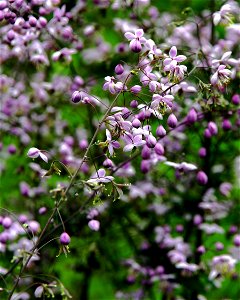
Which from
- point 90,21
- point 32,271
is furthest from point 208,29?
point 32,271

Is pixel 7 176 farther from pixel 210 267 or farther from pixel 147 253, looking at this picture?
pixel 210 267

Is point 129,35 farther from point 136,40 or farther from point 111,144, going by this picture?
point 111,144

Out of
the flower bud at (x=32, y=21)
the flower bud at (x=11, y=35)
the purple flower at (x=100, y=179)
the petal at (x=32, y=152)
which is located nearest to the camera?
the purple flower at (x=100, y=179)

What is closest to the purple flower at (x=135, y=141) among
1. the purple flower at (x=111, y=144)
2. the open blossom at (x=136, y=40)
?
the purple flower at (x=111, y=144)

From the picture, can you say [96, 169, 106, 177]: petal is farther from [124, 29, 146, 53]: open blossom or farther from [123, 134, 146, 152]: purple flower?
[124, 29, 146, 53]: open blossom

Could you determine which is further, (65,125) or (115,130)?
(65,125)

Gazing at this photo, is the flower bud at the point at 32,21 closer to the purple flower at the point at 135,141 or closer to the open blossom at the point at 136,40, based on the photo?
the open blossom at the point at 136,40

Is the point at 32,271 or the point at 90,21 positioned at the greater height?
the point at 90,21

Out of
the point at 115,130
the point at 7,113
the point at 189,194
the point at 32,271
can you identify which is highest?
the point at 115,130
